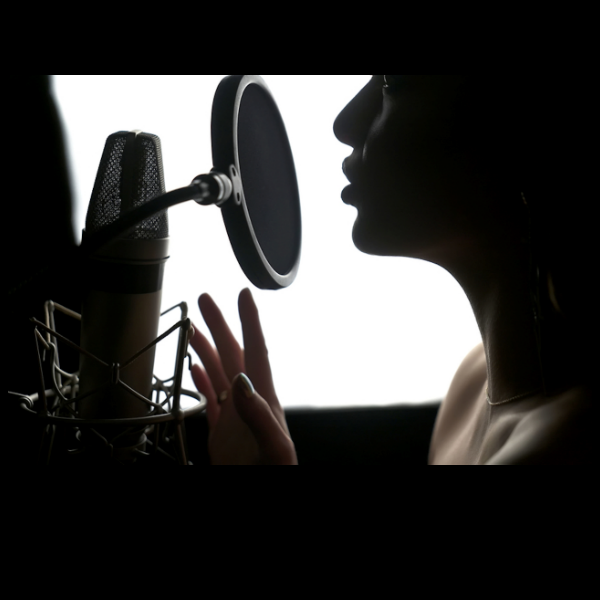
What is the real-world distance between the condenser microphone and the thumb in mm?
97

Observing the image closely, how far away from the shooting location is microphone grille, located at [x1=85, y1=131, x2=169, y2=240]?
487 millimetres

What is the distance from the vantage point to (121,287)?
493 millimetres

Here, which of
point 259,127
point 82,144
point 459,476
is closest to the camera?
point 459,476

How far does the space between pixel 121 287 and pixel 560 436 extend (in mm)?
395

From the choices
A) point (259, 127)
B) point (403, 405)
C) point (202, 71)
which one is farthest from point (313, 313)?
point (202, 71)

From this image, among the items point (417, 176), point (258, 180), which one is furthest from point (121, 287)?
point (417, 176)

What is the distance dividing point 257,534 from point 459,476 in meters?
0.15

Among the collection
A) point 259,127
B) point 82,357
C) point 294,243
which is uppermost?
point 259,127

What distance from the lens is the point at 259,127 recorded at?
1.99 ft

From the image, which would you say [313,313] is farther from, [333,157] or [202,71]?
[202,71]

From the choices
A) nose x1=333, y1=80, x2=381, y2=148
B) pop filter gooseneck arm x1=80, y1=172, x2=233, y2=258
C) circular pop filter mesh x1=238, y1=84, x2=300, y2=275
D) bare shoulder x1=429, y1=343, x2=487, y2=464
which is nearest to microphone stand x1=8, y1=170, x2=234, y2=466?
pop filter gooseneck arm x1=80, y1=172, x2=233, y2=258

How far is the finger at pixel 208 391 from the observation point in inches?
31.4

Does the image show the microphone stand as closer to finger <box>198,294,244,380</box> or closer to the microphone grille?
the microphone grille

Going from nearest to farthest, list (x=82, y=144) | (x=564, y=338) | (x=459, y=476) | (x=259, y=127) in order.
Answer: (x=459, y=476), (x=564, y=338), (x=259, y=127), (x=82, y=144)
